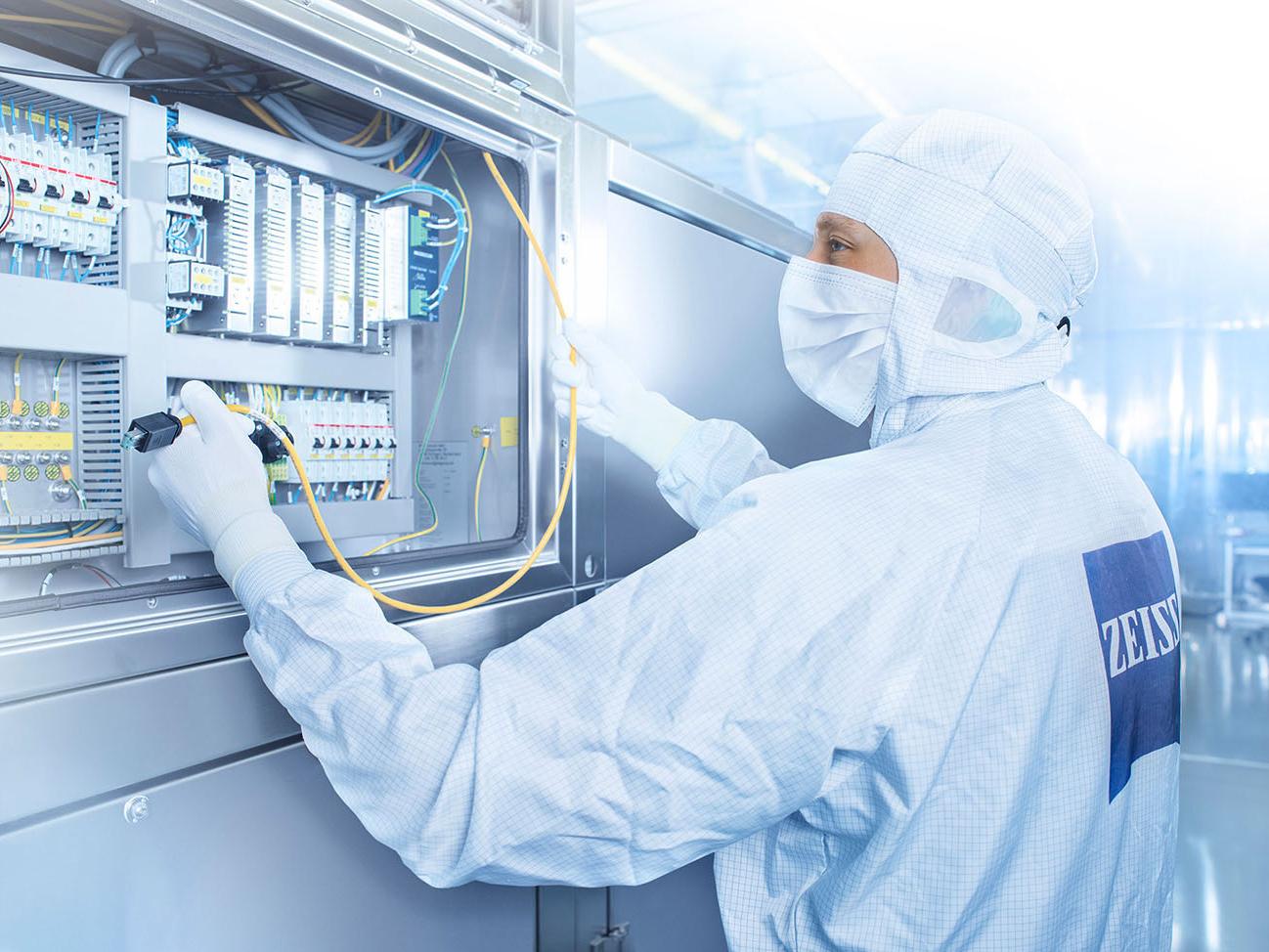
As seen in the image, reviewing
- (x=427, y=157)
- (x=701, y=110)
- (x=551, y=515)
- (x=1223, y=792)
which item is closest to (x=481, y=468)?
(x=551, y=515)

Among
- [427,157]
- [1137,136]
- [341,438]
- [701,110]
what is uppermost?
[701,110]

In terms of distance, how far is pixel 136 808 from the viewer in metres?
0.77

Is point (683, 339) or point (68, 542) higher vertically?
point (683, 339)

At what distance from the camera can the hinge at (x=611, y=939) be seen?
4.14 feet

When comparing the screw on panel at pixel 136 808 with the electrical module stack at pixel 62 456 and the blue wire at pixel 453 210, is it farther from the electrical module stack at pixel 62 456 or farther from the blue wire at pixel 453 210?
the blue wire at pixel 453 210

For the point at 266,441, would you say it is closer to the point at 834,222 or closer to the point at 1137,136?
the point at 834,222

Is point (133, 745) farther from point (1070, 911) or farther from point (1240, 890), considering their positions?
point (1240, 890)

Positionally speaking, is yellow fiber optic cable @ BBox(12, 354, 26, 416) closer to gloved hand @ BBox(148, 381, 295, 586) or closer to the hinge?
gloved hand @ BBox(148, 381, 295, 586)

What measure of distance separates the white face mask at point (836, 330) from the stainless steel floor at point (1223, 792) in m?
2.45

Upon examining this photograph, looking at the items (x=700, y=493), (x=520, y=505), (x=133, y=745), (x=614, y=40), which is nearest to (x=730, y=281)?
(x=700, y=493)

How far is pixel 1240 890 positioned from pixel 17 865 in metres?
3.23

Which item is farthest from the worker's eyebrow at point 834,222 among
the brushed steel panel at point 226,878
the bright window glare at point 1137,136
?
the bright window glare at point 1137,136

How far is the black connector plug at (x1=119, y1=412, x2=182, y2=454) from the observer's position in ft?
2.74

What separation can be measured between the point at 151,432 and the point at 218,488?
0.07 m
